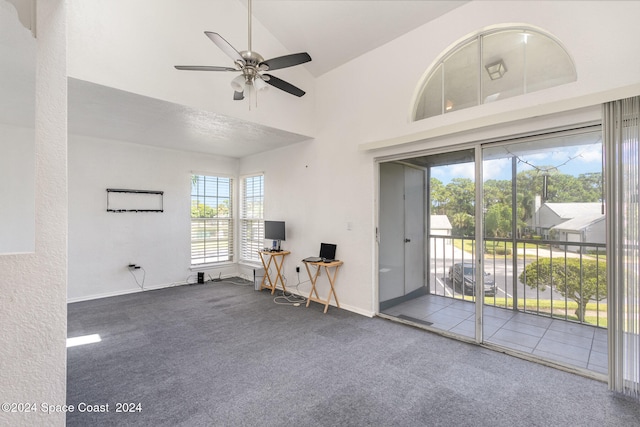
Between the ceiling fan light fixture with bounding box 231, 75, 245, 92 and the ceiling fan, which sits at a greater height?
the ceiling fan

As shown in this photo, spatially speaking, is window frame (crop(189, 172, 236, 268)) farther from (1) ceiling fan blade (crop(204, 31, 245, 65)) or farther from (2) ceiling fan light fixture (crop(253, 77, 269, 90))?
(1) ceiling fan blade (crop(204, 31, 245, 65))

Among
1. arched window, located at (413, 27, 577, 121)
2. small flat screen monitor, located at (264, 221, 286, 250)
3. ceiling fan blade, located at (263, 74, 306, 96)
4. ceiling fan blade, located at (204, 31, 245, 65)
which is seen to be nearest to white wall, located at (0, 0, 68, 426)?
ceiling fan blade, located at (204, 31, 245, 65)

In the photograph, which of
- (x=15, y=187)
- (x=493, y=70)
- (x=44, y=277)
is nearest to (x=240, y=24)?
(x=493, y=70)

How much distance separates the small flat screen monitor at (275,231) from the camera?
17.1 feet

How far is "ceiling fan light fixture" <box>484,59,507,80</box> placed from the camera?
2986mm

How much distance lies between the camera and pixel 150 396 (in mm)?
2227

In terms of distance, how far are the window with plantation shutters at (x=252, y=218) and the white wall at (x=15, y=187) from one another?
11.5 feet

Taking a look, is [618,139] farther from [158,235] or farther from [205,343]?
[158,235]

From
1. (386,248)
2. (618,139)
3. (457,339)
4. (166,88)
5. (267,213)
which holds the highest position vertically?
(166,88)

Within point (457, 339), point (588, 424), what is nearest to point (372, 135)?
point (457, 339)

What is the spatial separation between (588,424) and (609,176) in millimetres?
1830

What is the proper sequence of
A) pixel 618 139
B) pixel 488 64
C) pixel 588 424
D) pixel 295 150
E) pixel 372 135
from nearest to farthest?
pixel 588 424 < pixel 618 139 < pixel 488 64 < pixel 372 135 < pixel 295 150

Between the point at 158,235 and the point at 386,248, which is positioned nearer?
the point at 386,248

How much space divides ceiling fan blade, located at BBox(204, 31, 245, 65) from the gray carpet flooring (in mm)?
2806
